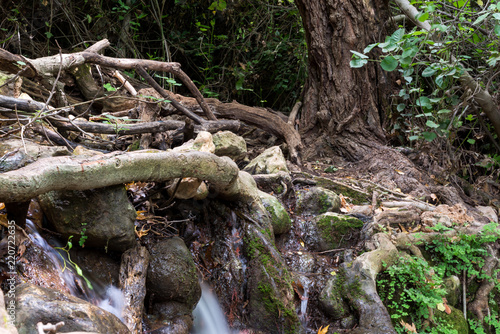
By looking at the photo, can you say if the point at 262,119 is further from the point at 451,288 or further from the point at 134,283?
the point at 134,283

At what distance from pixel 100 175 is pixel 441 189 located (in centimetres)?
436

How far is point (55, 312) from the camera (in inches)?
79.3

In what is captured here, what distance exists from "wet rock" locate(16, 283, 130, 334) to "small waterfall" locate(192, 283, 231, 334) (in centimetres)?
102

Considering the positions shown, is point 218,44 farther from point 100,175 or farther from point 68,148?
point 100,175

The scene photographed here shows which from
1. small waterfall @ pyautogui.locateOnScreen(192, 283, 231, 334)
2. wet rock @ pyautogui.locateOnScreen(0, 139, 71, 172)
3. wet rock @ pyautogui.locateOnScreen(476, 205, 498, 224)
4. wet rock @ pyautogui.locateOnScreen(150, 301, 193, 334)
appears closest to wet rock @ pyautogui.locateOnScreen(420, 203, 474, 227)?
wet rock @ pyautogui.locateOnScreen(476, 205, 498, 224)

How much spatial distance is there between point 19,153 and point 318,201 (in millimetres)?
2961

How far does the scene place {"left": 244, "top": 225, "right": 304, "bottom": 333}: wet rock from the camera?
10.6 ft

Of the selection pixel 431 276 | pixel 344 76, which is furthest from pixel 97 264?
pixel 344 76

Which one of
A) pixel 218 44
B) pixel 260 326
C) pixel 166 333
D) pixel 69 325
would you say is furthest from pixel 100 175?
pixel 218 44

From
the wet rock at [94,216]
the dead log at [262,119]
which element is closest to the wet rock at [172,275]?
the wet rock at [94,216]

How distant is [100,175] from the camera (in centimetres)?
262

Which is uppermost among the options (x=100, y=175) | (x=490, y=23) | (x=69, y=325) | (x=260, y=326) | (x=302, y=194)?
(x=490, y=23)

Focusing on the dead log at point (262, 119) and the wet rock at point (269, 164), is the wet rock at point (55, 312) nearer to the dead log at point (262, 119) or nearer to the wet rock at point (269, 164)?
the wet rock at point (269, 164)

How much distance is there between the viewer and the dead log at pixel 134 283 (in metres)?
2.68
